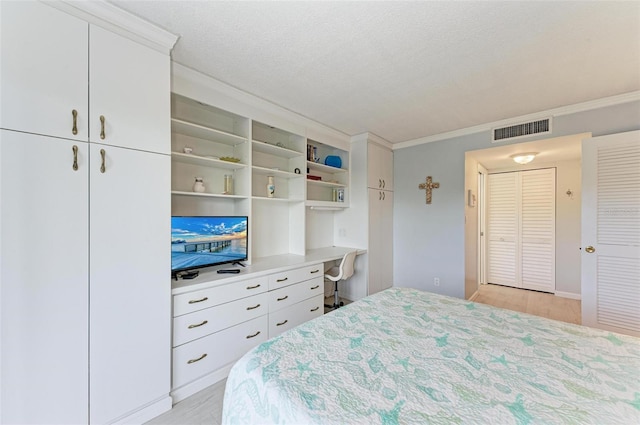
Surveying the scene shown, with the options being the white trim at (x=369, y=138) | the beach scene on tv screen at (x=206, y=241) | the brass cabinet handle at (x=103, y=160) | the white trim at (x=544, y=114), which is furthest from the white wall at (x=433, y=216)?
the brass cabinet handle at (x=103, y=160)

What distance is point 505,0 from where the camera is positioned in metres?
1.36

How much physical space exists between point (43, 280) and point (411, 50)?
2.61 m

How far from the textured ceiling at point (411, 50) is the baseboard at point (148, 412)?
2445 millimetres

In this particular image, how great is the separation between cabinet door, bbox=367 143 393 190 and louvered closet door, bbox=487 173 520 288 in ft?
7.30

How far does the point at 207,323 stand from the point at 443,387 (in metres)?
1.66

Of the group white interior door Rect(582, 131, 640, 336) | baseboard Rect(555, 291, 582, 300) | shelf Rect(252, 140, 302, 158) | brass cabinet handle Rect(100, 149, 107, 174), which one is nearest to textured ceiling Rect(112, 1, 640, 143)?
shelf Rect(252, 140, 302, 158)

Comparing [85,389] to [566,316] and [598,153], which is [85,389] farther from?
[566,316]

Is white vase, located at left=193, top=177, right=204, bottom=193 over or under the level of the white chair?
over

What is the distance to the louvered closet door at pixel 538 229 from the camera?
4.20 meters

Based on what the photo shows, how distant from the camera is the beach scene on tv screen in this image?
1.94 metres

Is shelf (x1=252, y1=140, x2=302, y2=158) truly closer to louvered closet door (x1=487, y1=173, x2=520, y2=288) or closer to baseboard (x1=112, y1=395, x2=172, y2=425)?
baseboard (x1=112, y1=395, x2=172, y2=425)

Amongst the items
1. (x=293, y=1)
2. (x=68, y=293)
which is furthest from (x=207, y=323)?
(x=293, y=1)

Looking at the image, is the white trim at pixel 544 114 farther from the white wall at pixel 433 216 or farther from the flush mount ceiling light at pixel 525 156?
the flush mount ceiling light at pixel 525 156

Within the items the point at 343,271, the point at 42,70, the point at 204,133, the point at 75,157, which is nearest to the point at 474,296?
the point at 343,271
